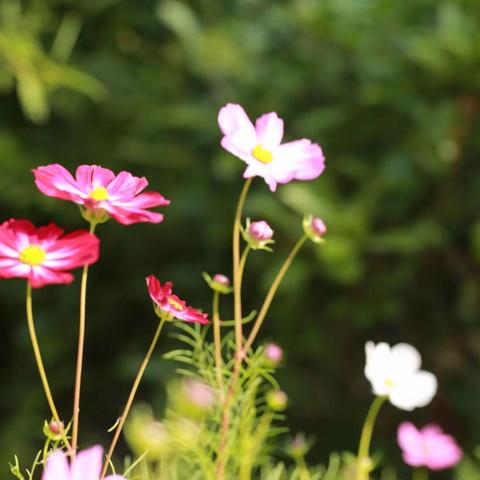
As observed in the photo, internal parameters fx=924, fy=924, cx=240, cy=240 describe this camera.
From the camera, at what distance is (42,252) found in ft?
1.11

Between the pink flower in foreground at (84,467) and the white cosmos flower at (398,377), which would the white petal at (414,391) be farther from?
the pink flower in foreground at (84,467)

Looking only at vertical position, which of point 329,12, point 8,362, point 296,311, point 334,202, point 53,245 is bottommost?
point 8,362

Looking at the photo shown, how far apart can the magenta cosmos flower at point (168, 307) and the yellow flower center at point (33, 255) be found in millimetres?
42

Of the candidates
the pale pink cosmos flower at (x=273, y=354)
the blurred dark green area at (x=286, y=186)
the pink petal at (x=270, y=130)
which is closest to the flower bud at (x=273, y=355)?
the pale pink cosmos flower at (x=273, y=354)

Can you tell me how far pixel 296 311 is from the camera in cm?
183

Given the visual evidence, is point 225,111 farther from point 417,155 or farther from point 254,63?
point 254,63

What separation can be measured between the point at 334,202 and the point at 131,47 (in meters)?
0.90

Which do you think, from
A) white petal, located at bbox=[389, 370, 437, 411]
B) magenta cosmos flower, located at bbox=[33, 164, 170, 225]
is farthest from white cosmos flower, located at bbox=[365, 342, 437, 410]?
magenta cosmos flower, located at bbox=[33, 164, 170, 225]

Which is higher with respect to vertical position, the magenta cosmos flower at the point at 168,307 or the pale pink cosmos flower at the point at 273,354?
the magenta cosmos flower at the point at 168,307

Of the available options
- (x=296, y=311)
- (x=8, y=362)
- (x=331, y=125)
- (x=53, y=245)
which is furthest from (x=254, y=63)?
(x=53, y=245)

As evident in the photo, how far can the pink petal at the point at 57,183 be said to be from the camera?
0.34m

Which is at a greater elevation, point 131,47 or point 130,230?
point 131,47

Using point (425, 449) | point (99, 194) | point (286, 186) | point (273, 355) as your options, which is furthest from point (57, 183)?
point (286, 186)

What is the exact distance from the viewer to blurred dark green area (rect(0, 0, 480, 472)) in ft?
5.40
